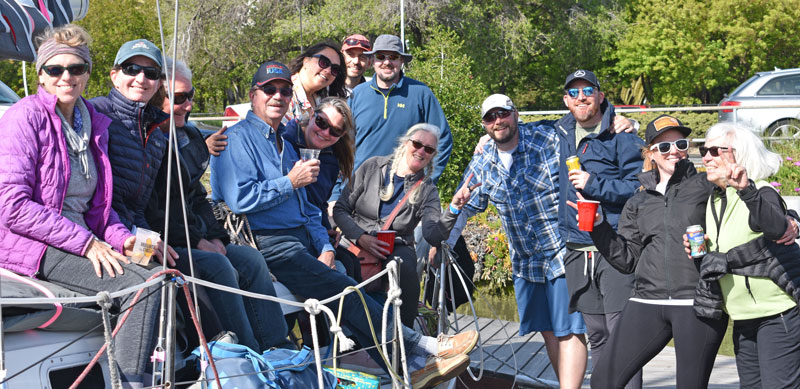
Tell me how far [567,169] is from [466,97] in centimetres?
836

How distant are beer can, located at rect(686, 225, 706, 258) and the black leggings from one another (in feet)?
1.05

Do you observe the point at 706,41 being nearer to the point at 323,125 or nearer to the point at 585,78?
the point at 585,78

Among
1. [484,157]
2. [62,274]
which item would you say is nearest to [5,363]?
[62,274]

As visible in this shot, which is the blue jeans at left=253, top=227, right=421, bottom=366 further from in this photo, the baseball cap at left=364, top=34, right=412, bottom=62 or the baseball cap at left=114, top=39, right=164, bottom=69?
the baseball cap at left=364, top=34, right=412, bottom=62

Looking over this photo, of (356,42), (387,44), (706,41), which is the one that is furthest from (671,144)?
(706,41)

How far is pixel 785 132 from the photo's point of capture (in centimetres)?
1341

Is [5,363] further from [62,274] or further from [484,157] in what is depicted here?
[484,157]

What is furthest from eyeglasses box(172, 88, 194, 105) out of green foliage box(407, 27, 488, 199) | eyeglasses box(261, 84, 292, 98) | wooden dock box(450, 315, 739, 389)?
green foliage box(407, 27, 488, 199)

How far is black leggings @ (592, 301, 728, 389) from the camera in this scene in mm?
4117

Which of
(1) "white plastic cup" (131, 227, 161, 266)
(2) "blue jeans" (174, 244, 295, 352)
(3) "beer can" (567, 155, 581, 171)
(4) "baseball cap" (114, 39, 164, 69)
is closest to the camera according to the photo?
(1) "white plastic cup" (131, 227, 161, 266)

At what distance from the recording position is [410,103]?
6.04 metres

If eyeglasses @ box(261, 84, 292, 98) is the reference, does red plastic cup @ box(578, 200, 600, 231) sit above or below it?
below

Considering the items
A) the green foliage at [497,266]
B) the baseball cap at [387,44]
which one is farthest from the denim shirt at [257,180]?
the green foliage at [497,266]

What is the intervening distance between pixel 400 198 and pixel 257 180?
1.09 metres
